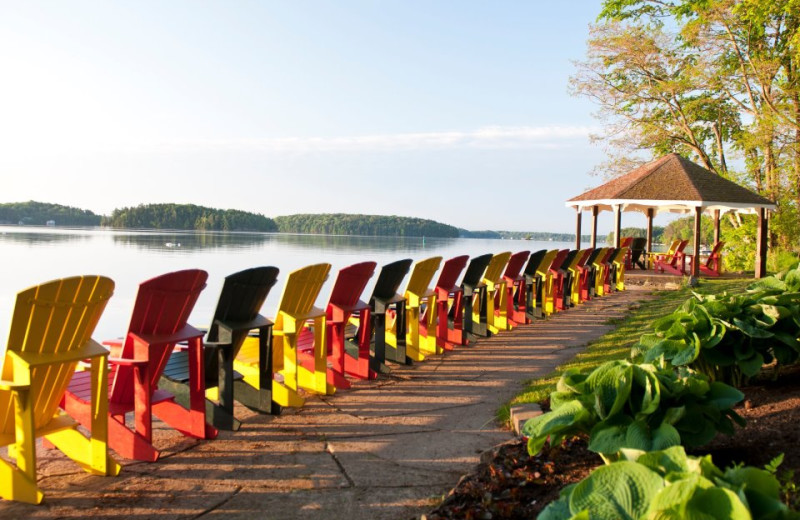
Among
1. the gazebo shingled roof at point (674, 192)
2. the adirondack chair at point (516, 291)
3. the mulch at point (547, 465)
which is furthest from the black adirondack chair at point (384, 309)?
the gazebo shingled roof at point (674, 192)

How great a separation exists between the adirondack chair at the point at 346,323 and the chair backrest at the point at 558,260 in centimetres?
585

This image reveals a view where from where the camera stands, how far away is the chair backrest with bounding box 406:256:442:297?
725 centimetres

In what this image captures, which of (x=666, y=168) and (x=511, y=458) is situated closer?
(x=511, y=458)

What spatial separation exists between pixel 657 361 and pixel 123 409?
308 centimetres

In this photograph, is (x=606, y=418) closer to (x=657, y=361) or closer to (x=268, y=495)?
(x=657, y=361)

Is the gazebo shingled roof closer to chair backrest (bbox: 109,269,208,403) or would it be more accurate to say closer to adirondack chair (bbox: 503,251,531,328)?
adirondack chair (bbox: 503,251,531,328)

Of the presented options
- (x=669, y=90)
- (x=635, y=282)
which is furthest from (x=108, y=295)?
(x=669, y=90)

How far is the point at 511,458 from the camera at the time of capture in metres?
3.43

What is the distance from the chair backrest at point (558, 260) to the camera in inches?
460

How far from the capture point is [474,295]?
8.77m

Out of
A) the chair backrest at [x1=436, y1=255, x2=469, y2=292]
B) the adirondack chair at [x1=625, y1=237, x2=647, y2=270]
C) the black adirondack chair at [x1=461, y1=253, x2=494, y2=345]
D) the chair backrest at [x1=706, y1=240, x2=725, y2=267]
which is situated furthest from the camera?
the adirondack chair at [x1=625, y1=237, x2=647, y2=270]

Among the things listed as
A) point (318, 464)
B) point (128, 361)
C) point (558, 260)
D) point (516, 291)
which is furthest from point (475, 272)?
point (128, 361)

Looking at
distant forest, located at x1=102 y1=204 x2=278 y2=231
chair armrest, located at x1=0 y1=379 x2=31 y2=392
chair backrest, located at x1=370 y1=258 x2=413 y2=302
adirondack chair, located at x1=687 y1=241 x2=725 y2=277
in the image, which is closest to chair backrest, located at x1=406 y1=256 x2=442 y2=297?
chair backrest, located at x1=370 y1=258 x2=413 y2=302

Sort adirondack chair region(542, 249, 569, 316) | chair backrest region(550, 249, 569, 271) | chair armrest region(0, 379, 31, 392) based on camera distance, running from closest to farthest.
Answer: chair armrest region(0, 379, 31, 392) < adirondack chair region(542, 249, 569, 316) < chair backrest region(550, 249, 569, 271)
